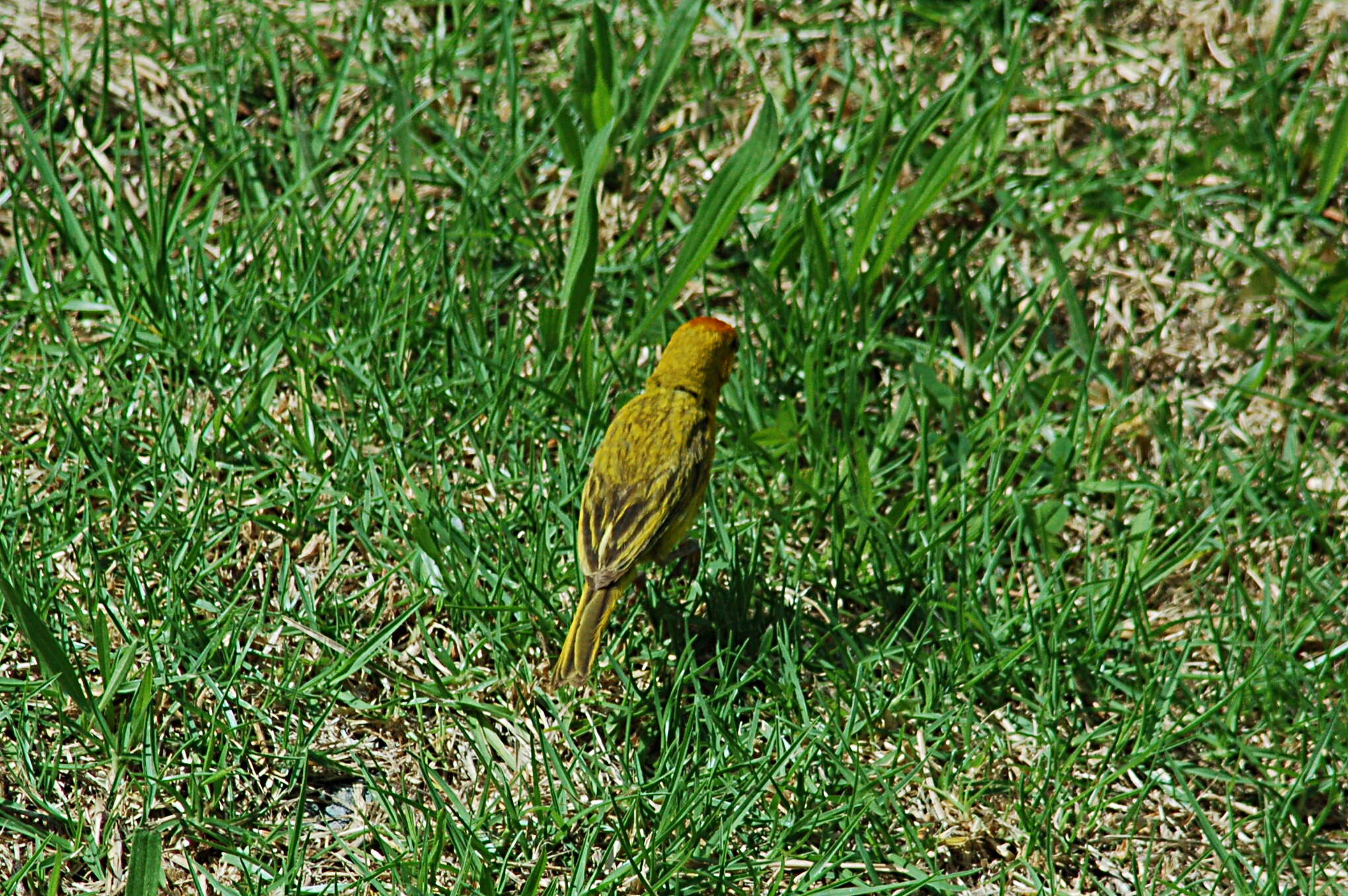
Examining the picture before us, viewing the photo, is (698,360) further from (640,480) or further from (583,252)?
(583,252)

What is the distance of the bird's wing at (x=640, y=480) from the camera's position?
3615mm

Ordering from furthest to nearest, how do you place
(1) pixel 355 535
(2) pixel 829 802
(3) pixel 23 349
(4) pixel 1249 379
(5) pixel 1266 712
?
(4) pixel 1249 379, (3) pixel 23 349, (1) pixel 355 535, (5) pixel 1266 712, (2) pixel 829 802

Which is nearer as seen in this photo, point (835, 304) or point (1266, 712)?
point (1266, 712)

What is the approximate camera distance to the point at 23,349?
4.46 meters

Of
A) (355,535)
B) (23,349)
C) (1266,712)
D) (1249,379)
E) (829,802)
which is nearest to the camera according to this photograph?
(829,802)

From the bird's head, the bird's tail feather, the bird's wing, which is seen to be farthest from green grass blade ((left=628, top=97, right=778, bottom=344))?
the bird's tail feather

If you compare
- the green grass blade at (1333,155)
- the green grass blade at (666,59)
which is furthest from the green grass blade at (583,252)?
the green grass blade at (1333,155)

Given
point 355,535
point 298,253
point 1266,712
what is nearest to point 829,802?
point 1266,712

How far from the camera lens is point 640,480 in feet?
12.5

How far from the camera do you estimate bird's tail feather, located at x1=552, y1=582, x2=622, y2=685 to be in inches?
142

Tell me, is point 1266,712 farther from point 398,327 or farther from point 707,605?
point 398,327

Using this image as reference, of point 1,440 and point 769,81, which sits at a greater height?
point 769,81

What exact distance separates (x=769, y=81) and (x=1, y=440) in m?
3.19

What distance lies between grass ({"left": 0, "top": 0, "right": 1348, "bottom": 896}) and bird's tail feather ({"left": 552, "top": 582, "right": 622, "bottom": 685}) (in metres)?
0.23
